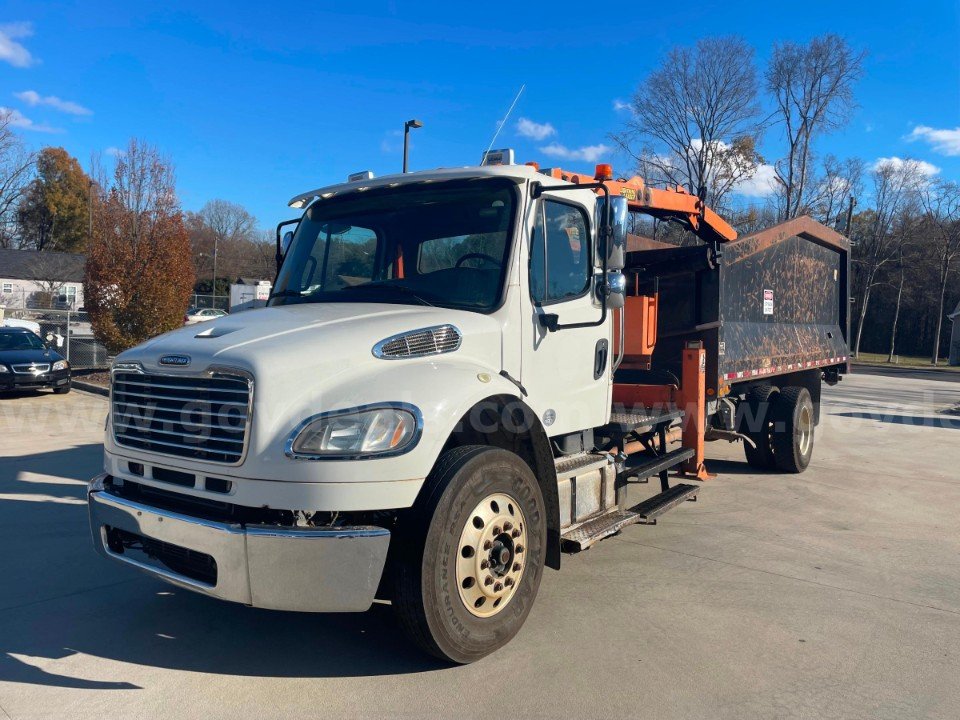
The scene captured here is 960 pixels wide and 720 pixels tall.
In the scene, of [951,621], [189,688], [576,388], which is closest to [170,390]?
[189,688]

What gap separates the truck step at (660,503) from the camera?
5.47 metres

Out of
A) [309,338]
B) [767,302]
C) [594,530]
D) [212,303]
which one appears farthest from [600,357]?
[212,303]

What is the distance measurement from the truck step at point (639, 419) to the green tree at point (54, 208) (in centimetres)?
7916

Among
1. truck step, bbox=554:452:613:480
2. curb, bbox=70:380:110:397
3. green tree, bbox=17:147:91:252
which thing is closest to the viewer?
truck step, bbox=554:452:613:480

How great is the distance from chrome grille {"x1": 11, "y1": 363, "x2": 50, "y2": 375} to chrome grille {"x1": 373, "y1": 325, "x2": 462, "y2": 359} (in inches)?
548

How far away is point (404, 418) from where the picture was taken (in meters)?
3.45

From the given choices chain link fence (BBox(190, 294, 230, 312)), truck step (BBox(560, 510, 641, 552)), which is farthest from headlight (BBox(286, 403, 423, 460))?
chain link fence (BBox(190, 294, 230, 312))

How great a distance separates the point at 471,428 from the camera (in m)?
4.04

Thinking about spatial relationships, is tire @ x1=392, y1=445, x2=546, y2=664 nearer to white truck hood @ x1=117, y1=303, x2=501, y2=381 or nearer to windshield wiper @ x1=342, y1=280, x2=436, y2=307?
white truck hood @ x1=117, y1=303, x2=501, y2=381

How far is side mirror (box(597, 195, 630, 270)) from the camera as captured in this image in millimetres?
4609

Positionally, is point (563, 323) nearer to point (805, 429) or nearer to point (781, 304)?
point (781, 304)

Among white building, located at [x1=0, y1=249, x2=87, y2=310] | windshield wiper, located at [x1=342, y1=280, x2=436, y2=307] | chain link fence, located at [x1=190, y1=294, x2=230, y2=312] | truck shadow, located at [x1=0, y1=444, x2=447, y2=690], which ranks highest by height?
white building, located at [x1=0, y1=249, x2=87, y2=310]

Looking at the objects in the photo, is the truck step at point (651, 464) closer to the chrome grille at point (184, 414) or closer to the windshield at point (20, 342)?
the chrome grille at point (184, 414)

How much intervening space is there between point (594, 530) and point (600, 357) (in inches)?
46.3
